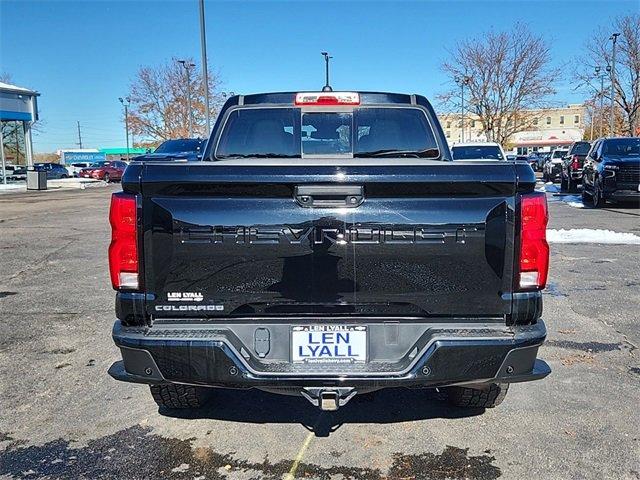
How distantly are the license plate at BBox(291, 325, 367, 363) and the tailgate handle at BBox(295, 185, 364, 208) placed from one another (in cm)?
58

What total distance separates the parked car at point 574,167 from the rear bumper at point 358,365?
19960 mm

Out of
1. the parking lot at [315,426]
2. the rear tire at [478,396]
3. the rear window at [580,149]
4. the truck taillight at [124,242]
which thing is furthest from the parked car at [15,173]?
the rear tire at [478,396]

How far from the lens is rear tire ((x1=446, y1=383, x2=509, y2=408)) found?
139 inches

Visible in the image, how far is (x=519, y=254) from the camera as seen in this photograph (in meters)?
2.74

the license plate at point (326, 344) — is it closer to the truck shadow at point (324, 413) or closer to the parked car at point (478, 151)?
the truck shadow at point (324, 413)

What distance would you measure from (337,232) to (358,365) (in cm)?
64

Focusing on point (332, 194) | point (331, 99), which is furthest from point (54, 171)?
point (332, 194)

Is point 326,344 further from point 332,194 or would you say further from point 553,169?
point 553,169

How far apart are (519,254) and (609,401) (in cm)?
170

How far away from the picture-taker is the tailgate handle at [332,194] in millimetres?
2680

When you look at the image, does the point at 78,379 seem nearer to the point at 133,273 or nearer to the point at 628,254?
the point at 133,273

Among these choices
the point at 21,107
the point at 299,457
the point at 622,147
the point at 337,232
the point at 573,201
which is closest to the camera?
the point at 337,232

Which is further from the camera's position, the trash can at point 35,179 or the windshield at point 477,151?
the trash can at point 35,179

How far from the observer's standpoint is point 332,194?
8.80 feet
